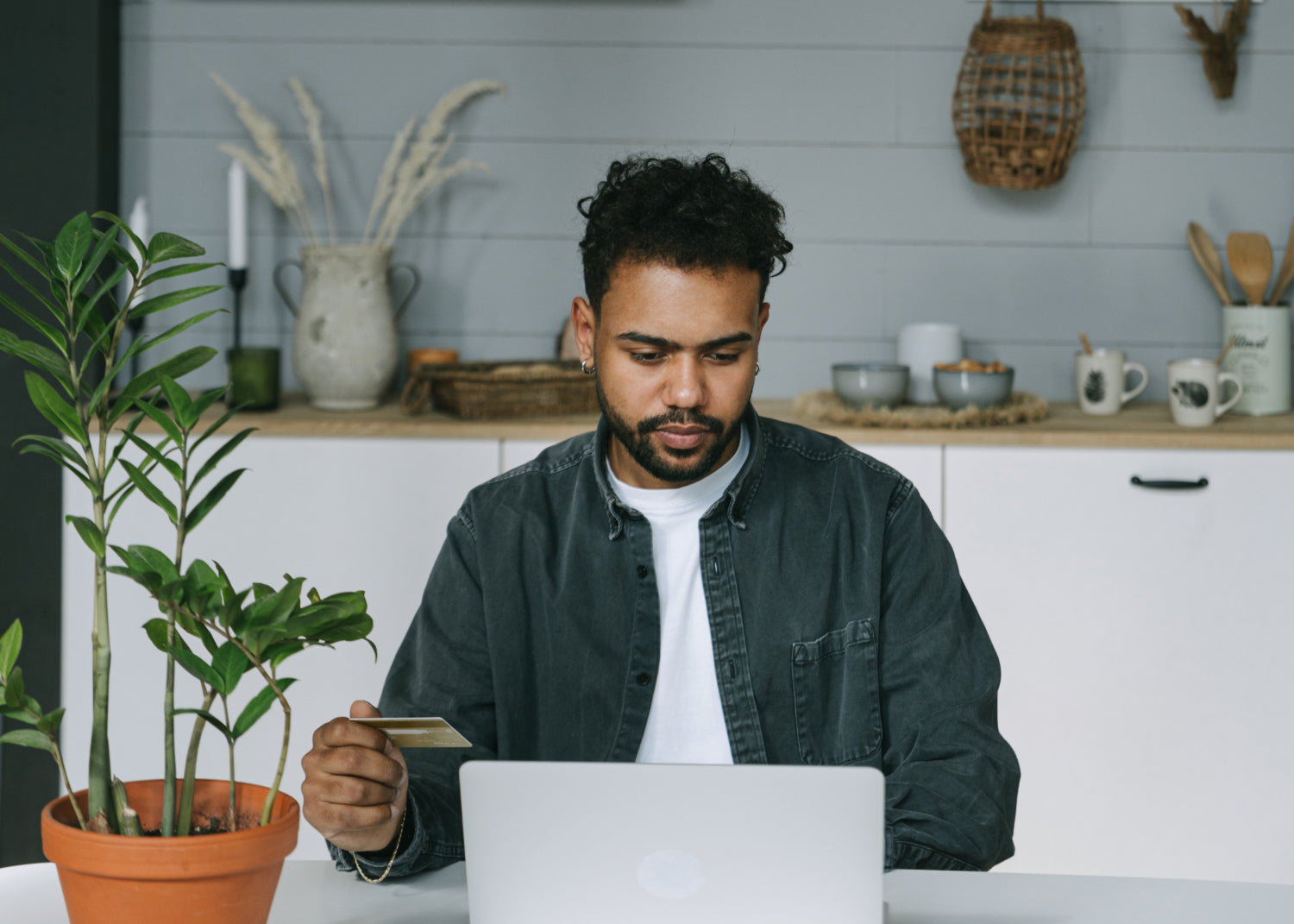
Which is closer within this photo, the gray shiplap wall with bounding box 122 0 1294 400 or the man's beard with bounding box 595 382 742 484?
the man's beard with bounding box 595 382 742 484

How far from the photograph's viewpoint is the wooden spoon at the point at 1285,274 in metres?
2.58

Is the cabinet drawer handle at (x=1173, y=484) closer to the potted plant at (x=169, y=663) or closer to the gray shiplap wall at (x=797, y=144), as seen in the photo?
the gray shiplap wall at (x=797, y=144)

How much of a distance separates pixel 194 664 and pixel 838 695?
80 cm

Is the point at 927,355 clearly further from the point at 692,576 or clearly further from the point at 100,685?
the point at 100,685

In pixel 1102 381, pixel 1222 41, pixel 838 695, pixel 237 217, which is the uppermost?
pixel 1222 41

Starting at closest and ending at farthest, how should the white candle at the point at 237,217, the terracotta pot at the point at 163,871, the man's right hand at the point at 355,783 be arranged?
the terracotta pot at the point at 163,871 → the man's right hand at the point at 355,783 → the white candle at the point at 237,217

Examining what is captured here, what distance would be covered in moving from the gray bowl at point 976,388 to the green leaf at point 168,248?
1697 millimetres

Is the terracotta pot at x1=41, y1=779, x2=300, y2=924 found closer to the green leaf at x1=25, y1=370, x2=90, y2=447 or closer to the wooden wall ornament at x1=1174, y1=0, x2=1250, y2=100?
the green leaf at x1=25, y1=370, x2=90, y2=447

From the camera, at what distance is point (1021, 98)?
8.45ft

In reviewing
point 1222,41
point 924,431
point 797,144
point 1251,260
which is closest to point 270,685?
point 924,431

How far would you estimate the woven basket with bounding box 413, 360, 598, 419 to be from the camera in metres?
2.33

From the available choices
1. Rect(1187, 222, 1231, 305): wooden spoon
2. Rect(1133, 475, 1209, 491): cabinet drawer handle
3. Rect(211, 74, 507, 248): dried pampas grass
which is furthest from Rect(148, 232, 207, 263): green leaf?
Rect(1187, 222, 1231, 305): wooden spoon

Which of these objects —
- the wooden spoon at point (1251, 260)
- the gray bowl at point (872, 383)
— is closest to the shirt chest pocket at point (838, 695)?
the gray bowl at point (872, 383)

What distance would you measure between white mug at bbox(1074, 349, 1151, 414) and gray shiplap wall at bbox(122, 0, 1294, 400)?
24 centimetres
